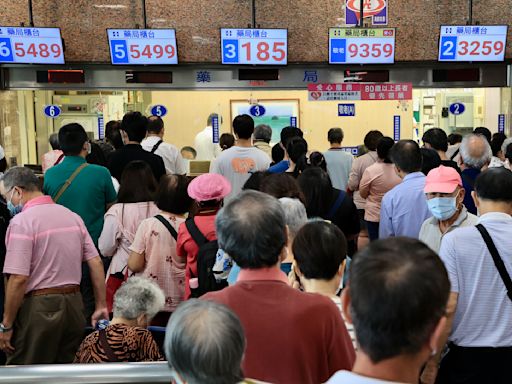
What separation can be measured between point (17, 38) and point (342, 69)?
410cm

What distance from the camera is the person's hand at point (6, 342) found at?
3.88 m

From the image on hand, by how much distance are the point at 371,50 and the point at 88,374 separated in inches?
288

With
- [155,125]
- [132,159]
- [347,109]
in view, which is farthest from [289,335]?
[347,109]

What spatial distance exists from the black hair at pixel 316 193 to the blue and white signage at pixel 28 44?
565cm

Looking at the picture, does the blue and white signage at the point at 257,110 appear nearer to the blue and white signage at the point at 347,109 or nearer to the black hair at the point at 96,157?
the blue and white signage at the point at 347,109

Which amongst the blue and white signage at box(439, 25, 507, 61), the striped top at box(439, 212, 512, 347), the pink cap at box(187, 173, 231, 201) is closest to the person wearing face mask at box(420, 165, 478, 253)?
the striped top at box(439, 212, 512, 347)

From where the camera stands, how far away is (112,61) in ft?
28.9

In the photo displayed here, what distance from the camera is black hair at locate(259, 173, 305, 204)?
376 centimetres

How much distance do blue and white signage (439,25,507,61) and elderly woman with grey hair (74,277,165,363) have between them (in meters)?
6.64

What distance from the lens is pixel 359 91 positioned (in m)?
9.39

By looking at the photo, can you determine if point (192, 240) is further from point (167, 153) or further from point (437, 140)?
point (437, 140)

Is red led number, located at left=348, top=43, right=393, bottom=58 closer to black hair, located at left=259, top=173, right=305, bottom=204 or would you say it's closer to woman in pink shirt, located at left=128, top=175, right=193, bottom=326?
woman in pink shirt, located at left=128, top=175, right=193, bottom=326

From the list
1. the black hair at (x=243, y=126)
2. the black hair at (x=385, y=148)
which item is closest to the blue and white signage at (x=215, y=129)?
the black hair at (x=243, y=126)

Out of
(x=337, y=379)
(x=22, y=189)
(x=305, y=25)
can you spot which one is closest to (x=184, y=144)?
(x=305, y=25)
